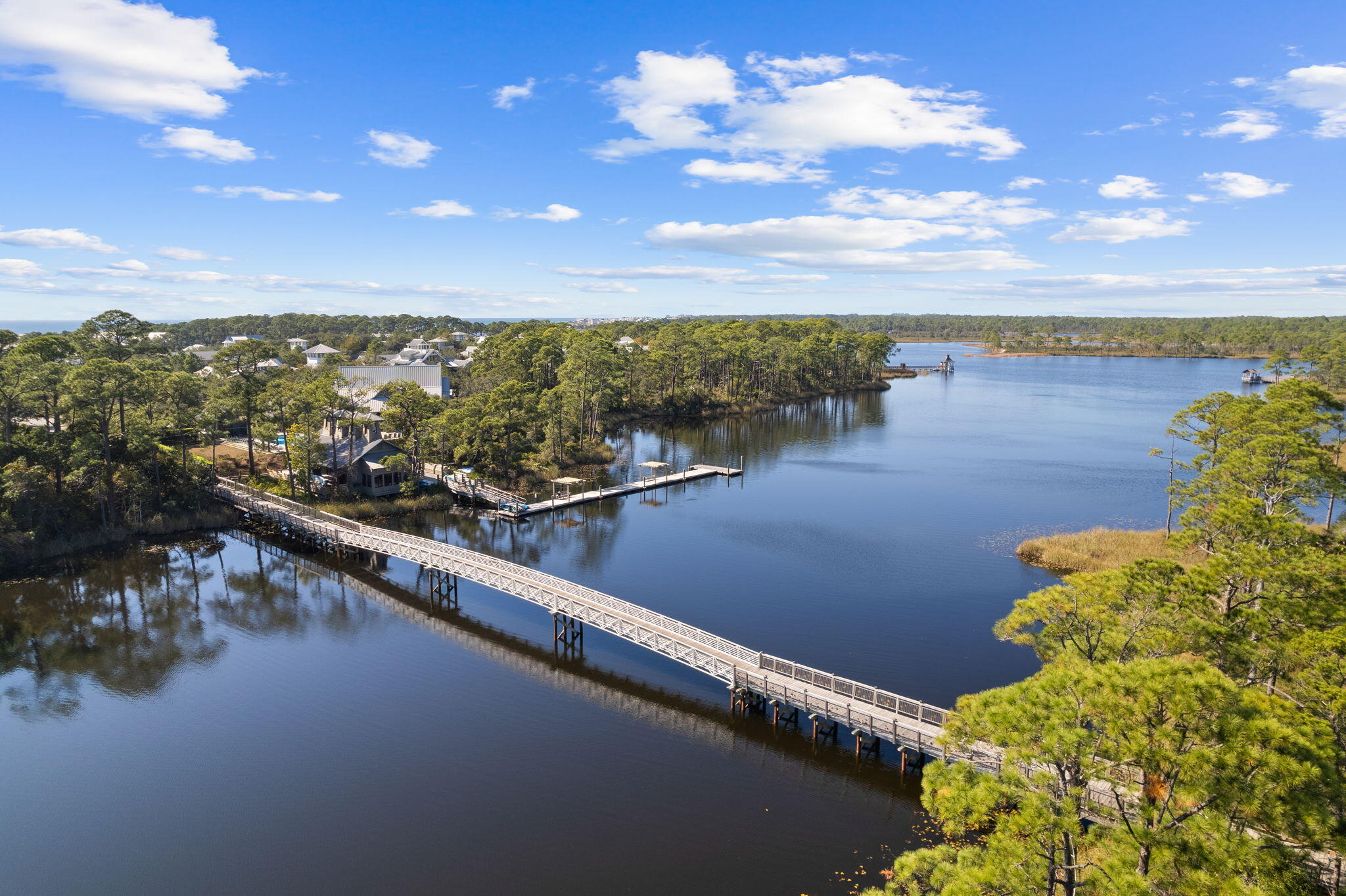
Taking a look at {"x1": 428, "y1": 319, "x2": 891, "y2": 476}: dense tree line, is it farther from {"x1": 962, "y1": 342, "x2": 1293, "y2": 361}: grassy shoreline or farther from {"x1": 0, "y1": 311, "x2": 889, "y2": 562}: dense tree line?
{"x1": 962, "y1": 342, "x2": 1293, "y2": 361}: grassy shoreline

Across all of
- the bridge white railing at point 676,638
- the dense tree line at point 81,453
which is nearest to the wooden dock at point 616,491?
the bridge white railing at point 676,638

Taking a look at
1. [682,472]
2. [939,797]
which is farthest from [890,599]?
[682,472]

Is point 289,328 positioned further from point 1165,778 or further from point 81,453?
point 1165,778

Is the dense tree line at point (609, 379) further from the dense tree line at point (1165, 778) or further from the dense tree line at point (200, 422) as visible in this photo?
the dense tree line at point (1165, 778)

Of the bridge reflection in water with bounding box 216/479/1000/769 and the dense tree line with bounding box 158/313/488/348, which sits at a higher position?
the dense tree line with bounding box 158/313/488/348

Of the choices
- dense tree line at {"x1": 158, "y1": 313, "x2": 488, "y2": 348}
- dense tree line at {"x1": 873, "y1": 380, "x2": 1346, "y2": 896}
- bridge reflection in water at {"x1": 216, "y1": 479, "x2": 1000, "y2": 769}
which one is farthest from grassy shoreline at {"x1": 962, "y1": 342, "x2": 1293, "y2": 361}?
dense tree line at {"x1": 873, "y1": 380, "x2": 1346, "y2": 896}
